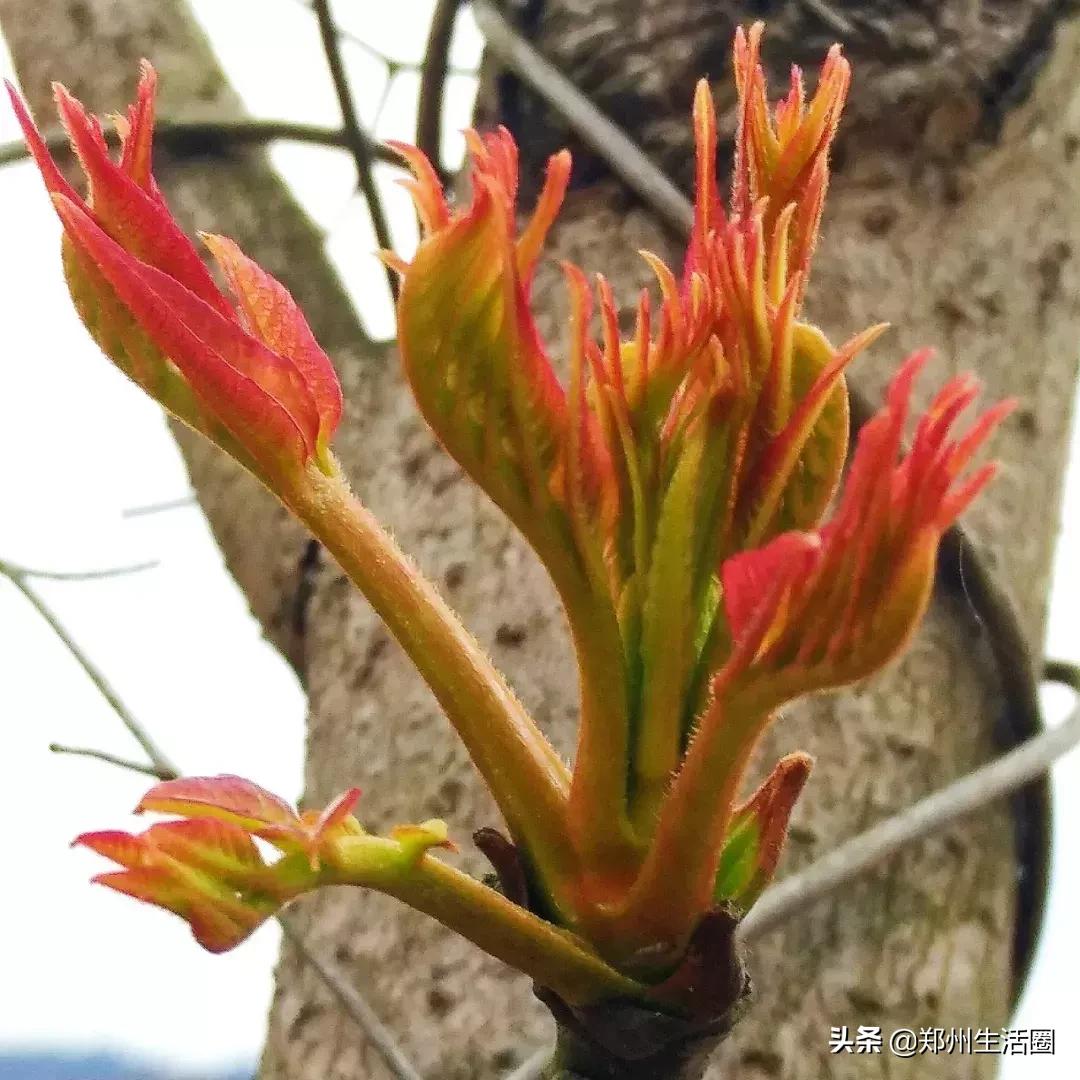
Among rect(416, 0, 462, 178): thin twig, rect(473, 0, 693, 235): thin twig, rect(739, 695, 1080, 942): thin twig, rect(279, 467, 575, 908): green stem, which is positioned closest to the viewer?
rect(279, 467, 575, 908): green stem

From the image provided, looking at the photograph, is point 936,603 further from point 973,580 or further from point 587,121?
point 587,121

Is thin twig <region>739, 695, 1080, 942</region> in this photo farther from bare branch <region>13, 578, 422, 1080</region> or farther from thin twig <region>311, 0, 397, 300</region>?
thin twig <region>311, 0, 397, 300</region>

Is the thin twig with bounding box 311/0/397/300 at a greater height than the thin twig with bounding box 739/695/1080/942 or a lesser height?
greater

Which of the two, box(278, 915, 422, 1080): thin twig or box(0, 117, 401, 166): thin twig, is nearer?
box(278, 915, 422, 1080): thin twig

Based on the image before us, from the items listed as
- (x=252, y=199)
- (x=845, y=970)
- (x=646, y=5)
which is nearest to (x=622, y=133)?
(x=646, y=5)

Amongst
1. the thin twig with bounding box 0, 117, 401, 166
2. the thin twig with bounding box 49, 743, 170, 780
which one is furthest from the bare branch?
the thin twig with bounding box 0, 117, 401, 166

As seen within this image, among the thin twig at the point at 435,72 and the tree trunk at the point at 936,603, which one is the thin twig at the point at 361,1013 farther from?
the thin twig at the point at 435,72

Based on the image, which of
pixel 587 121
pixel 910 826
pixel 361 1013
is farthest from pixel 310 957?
pixel 587 121
